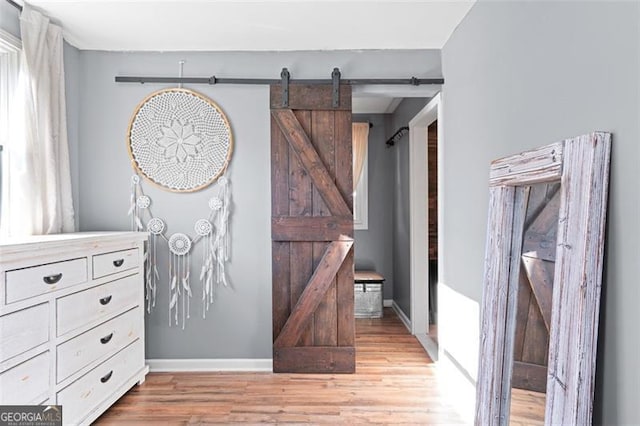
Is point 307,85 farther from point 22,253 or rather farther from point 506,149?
point 22,253

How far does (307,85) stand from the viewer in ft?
9.96

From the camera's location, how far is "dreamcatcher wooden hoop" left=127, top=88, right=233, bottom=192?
3023 mm

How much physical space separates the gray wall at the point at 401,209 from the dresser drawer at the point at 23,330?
3.19 m

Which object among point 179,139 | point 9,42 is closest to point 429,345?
point 179,139

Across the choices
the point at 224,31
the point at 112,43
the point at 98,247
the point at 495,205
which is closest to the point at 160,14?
the point at 224,31

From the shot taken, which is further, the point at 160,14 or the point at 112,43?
the point at 112,43

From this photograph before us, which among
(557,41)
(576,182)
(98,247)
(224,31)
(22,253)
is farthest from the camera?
(224,31)

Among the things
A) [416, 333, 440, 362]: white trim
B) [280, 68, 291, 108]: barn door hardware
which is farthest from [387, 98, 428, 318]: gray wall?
[280, 68, 291, 108]: barn door hardware

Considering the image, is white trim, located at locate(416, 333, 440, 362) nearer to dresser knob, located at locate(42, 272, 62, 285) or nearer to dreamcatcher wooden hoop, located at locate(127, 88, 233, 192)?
dreamcatcher wooden hoop, located at locate(127, 88, 233, 192)

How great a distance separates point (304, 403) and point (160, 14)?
8.44ft

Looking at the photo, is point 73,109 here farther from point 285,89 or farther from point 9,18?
point 285,89

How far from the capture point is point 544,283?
1509mm

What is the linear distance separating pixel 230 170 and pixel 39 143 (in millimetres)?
1191

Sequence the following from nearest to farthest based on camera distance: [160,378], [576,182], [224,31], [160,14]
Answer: [576,182]
[160,14]
[224,31]
[160,378]
